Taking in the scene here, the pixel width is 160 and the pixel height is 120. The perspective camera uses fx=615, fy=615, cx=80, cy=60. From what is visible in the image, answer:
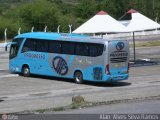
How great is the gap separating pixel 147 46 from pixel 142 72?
77.8ft

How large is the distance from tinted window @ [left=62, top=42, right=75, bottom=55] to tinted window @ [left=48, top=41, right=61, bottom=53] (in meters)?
0.37

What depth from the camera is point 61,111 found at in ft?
72.6

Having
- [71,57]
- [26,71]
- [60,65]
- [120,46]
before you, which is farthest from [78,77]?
[26,71]

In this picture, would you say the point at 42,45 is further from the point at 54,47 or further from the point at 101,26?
the point at 101,26

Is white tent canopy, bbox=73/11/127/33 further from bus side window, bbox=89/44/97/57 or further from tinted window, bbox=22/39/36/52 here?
bus side window, bbox=89/44/97/57

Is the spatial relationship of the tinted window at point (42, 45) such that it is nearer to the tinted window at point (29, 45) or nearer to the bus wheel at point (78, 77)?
the tinted window at point (29, 45)

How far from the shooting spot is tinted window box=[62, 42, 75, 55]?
3506 centimetres

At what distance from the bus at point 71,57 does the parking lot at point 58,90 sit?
1.75 feet

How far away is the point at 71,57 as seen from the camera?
35.0 metres

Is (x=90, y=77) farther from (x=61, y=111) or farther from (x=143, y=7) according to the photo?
(x=143, y=7)

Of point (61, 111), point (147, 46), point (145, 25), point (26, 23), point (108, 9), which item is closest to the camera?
point (61, 111)

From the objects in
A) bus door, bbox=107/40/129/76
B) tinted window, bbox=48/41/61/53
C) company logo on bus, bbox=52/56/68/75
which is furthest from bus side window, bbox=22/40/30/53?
bus door, bbox=107/40/129/76

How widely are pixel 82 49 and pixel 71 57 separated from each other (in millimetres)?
Answer: 933

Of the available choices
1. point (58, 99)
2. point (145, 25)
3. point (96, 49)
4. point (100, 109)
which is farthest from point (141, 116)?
point (145, 25)
